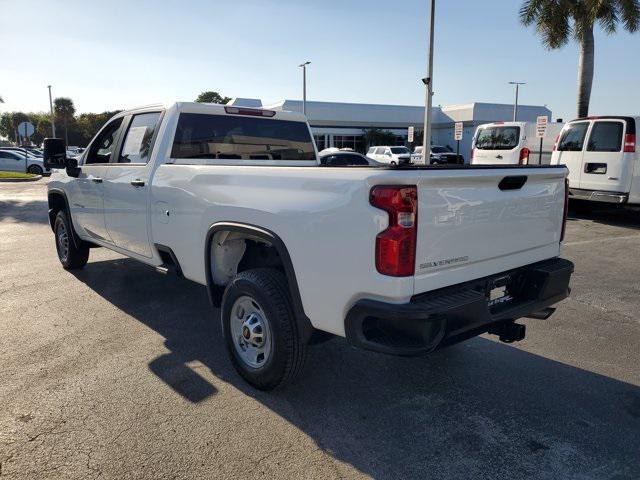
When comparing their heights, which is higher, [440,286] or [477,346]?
[440,286]

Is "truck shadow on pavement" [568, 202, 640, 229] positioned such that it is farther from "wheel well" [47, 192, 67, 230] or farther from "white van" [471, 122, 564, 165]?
"wheel well" [47, 192, 67, 230]

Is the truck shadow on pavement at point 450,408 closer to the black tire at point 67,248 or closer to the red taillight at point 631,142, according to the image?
the black tire at point 67,248

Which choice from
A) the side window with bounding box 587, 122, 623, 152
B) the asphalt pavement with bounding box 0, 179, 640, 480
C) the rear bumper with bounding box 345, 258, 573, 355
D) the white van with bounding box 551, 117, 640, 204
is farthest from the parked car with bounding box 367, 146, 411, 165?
the rear bumper with bounding box 345, 258, 573, 355

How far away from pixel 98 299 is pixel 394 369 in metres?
3.37

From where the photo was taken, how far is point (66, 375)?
3686 mm

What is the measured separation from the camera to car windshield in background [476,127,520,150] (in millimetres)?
14703

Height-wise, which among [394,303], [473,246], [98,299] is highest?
[473,246]

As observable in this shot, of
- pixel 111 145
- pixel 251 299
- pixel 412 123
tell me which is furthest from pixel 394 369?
pixel 412 123

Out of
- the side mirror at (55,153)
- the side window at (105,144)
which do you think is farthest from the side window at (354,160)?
the side mirror at (55,153)

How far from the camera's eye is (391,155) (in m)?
30.3

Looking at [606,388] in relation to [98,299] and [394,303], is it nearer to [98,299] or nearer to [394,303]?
[394,303]

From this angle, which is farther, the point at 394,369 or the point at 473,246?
the point at 394,369

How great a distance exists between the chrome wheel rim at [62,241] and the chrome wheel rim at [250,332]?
157 inches

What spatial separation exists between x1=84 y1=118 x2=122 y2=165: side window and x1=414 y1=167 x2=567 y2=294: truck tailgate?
12.8 feet
